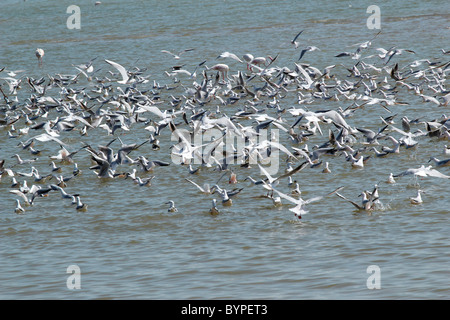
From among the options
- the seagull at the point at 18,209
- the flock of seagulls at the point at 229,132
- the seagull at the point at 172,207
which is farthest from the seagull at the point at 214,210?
the seagull at the point at 18,209

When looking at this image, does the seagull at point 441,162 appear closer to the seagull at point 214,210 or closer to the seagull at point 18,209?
the seagull at point 214,210

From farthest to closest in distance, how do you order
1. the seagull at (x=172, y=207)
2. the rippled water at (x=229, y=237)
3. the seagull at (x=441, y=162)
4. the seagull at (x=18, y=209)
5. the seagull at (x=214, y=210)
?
the seagull at (x=441, y=162), the seagull at (x=18, y=209), the seagull at (x=172, y=207), the seagull at (x=214, y=210), the rippled water at (x=229, y=237)

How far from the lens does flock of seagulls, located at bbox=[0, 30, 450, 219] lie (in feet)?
46.2

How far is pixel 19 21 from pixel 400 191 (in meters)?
51.7

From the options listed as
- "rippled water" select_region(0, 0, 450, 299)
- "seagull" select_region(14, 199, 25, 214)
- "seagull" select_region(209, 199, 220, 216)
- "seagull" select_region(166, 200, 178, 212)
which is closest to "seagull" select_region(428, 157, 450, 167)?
"rippled water" select_region(0, 0, 450, 299)

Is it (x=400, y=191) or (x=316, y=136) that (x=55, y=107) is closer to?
(x=316, y=136)

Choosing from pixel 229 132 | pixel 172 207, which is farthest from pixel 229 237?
pixel 229 132

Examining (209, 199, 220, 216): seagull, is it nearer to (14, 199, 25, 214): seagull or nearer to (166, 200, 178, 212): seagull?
(166, 200, 178, 212): seagull

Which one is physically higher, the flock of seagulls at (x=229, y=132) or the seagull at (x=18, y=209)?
the flock of seagulls at (x=229, y=132)

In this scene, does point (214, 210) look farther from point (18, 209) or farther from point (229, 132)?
point (229, 132)

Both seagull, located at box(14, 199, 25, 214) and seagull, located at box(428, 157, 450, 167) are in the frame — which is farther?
seagull, located at box(428, 157, 450, 167)

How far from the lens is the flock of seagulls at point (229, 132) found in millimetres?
14086

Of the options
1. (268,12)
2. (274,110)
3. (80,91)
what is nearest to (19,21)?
(268,12)
